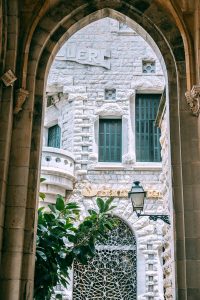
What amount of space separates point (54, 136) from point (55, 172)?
2.28 metres

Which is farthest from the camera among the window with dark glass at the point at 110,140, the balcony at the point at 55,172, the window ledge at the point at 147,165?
the window with dark glass at the point at 110,140

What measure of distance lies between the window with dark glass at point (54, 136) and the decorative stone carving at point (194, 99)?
905cm

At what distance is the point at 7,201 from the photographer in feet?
18.9

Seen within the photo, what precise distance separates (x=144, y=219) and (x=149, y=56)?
5.37 meters

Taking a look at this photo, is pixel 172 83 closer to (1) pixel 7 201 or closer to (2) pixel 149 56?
(1) pixel 7 201

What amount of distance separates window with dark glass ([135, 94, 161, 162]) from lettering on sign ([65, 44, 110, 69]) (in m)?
1.61

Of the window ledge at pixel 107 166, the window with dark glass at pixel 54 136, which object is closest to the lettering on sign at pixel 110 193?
the window ledge at pixel 107 166

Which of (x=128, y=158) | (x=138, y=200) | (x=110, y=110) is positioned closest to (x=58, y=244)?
(x=138, y=200)

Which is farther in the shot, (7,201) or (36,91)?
(36,91)

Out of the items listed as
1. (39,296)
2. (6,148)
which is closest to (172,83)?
(6,148)

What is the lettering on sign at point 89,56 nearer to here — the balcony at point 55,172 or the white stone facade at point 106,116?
the white stone facade at point 106,116

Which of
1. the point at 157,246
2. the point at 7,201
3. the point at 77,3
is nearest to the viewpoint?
the point at 7,201


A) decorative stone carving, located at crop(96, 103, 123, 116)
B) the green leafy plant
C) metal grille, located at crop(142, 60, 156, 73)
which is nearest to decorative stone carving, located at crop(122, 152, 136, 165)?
decorative stone carving, located at crop(96, 103, 123, 116)

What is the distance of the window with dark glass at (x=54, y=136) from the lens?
14.9 meters
